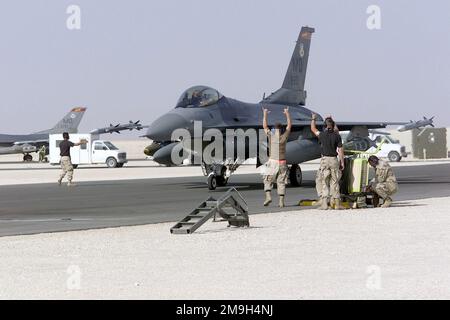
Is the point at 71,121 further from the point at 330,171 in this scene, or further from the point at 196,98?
the point at 330,171

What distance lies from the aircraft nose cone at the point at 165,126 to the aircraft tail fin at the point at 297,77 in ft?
27.9

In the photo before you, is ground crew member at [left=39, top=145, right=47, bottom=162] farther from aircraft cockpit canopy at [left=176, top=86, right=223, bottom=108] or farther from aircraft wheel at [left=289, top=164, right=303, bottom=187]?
aircraft cockpit canopy at [left=176, top=86, right=223, bottom=108]

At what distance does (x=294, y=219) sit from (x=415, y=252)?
5885 mm

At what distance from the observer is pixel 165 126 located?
28781mm

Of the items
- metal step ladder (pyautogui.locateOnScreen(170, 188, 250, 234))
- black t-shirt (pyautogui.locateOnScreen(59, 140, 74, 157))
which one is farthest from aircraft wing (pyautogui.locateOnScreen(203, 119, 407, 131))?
metal step ladder (pyautogui.locateOnScreen(170, 188, 250, 234))

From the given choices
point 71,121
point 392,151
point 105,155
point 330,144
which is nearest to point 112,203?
point 330,144

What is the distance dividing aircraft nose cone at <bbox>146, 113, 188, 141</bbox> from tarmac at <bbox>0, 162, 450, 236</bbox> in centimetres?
181

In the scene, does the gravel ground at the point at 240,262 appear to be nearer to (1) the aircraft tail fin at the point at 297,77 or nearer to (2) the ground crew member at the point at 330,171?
(2) the ground crew member at the point at 330,171

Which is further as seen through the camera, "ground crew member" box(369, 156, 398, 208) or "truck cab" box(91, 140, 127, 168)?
"truck cab" box(91, 140, 127, 168)

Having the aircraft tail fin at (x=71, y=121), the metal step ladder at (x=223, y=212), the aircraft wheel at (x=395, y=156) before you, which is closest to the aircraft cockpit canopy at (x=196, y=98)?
the metal step ladder at (x=223, y=212)

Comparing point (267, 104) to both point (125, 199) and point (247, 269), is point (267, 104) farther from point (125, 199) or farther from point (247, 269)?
point (247, 269)

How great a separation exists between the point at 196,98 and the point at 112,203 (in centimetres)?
706

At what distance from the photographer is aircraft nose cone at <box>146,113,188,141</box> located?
2859 cm
